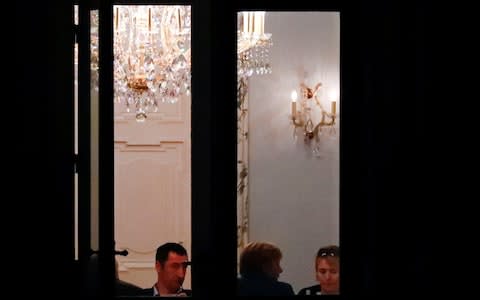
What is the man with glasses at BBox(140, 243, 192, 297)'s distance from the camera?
14.0ft

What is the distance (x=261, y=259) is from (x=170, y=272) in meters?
0.55

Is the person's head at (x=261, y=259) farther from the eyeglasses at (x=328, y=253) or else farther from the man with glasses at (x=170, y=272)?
the man with glasses at (x=170, y=272)

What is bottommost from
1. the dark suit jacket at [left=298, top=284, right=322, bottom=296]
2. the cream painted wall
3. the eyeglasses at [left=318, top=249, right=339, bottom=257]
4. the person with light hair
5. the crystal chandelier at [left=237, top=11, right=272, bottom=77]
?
the dark suit jacket at [left=298, top=284, right=322, bottom=296]

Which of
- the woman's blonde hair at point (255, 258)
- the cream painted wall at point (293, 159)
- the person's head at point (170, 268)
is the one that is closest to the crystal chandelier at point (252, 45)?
the cream painted wall at point (293, 159)

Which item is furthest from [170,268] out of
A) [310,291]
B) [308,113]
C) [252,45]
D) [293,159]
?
[252,45]

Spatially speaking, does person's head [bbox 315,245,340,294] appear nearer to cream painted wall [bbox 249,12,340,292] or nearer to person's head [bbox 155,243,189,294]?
cream painted wall [bbox 249,12,340,292]

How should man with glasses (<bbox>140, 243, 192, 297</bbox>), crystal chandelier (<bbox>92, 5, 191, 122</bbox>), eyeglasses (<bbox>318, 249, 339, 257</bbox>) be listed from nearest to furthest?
eyeglasses (<bbox>318, 249, 339, 257</bbox>) → man with glasses (<bbox>140, 243, 192, 297</bbox>) → crystal chandelier (<bbox>92, 5, 191, 122</bbox>)

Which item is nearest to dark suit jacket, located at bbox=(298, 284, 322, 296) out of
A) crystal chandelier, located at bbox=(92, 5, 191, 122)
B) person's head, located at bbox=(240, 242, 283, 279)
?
person's head, located at bbox=(240, 242, 283, 279)

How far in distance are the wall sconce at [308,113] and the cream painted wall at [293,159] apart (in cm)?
3

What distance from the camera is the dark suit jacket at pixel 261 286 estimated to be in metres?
3.96

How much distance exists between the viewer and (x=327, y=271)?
4.01 m

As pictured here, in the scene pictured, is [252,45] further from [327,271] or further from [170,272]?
[170,272]
